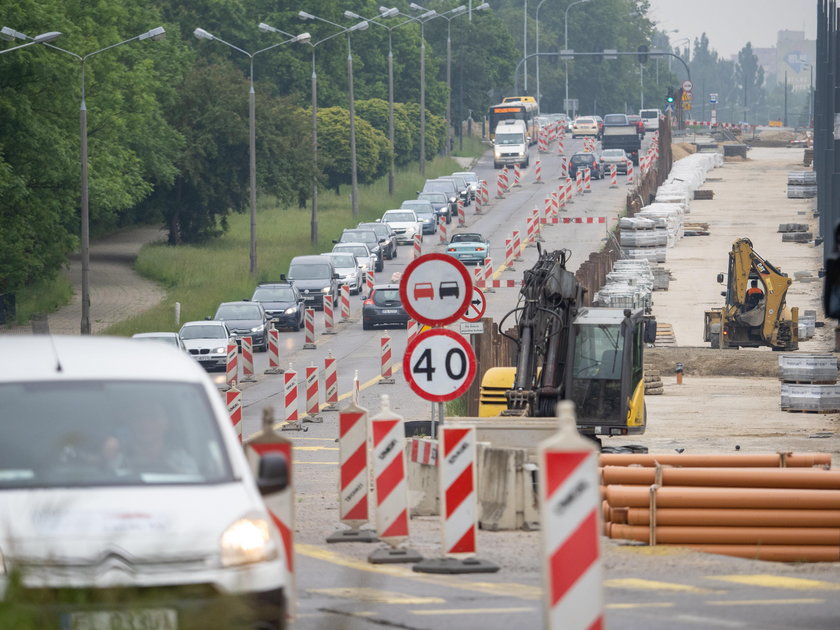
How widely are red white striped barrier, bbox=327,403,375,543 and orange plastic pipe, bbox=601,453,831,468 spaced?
138 inches

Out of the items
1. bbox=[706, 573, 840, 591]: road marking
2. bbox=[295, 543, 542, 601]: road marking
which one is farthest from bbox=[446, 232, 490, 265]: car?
bbox=[706, 573, 840, 591]: road marking

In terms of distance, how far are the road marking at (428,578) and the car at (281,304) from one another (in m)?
37.1

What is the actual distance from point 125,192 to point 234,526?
55.8 metres

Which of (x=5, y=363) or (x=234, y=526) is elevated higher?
(x=5, y=363)

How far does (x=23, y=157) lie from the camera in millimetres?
54469

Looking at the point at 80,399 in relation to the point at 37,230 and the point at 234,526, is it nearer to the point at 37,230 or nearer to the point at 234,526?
the point at 234,526

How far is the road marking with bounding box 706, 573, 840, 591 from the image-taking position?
1295 cm

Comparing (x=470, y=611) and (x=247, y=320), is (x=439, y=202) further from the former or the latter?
(x=470, y=611)

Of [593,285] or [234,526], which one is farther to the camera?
[593,285]

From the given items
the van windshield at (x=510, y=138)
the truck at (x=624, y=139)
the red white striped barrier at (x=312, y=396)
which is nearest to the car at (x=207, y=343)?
the red white striped barrier at (x=312, y=396)

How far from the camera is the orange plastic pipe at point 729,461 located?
711 inches

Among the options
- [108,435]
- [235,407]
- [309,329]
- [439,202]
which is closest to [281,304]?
[309,329]

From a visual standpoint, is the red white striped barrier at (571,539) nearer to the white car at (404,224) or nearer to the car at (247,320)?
the car at (247,320)

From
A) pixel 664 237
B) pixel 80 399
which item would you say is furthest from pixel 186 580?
pixel 664 237
